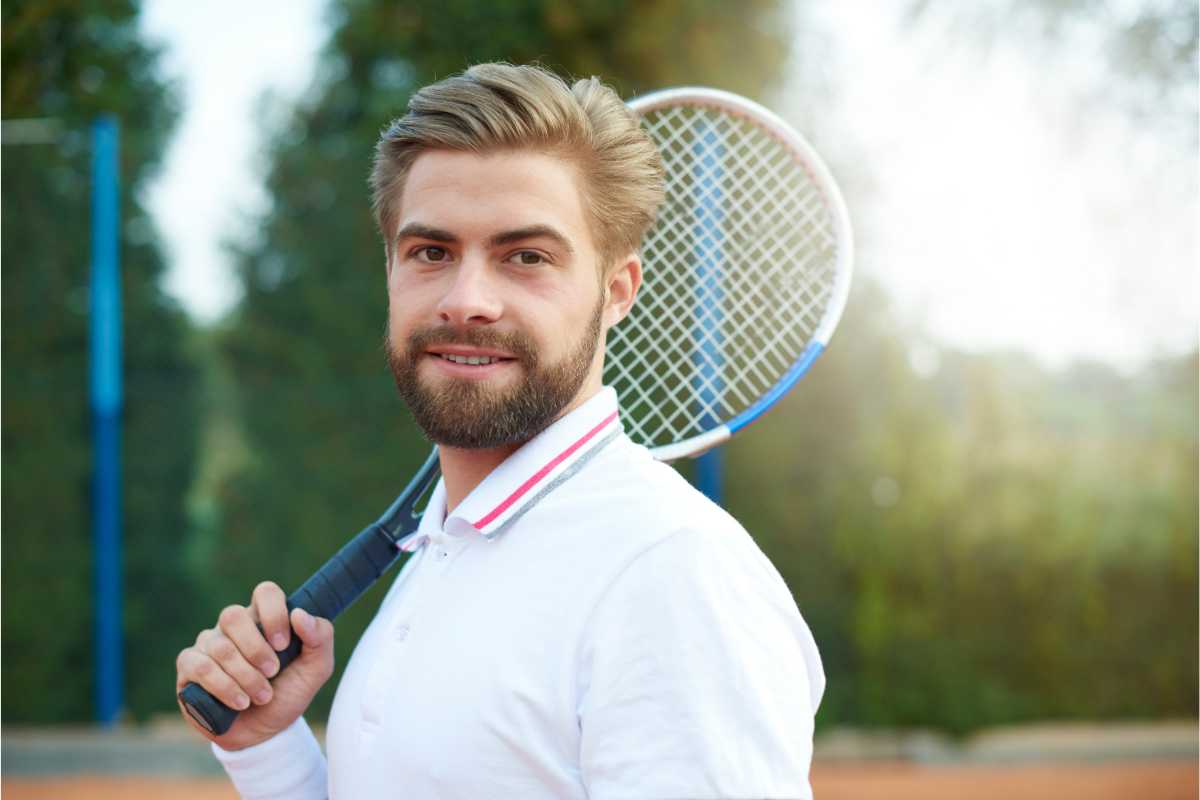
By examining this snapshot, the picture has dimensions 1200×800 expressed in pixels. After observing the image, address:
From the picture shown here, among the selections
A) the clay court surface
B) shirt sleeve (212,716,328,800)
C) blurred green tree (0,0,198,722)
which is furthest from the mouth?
blurred green tree (0,0,198,722)

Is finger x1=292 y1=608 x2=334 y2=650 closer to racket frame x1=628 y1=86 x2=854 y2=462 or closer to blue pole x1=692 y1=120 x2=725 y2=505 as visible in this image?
racket frame x1=628 y1=86 x2=854 y2=462

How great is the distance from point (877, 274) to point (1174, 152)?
1316 millimetres

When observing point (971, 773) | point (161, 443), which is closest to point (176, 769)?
point (161, 443)

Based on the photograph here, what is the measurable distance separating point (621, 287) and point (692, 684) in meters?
0.60

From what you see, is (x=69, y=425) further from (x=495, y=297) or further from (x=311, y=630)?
(x=495, y=297)

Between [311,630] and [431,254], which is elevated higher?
[431,254]

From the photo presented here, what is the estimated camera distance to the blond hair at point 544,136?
1.37 metres

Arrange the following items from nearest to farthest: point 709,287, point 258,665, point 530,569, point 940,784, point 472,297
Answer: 1. point 530,569
2. point 472,297
3. point 258,665
4. point 709,287
5. point 940,784

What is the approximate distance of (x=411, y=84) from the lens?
19.0 ft

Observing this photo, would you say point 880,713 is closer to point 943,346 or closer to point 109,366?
point 943,346

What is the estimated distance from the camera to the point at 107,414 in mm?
5738

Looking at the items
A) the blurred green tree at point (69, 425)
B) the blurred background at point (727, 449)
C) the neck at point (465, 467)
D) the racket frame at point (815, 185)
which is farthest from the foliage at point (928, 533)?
the neck at point (465, 467)

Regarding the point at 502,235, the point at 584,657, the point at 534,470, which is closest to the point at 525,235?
the point at 502,235

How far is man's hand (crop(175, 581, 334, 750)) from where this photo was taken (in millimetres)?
1529
